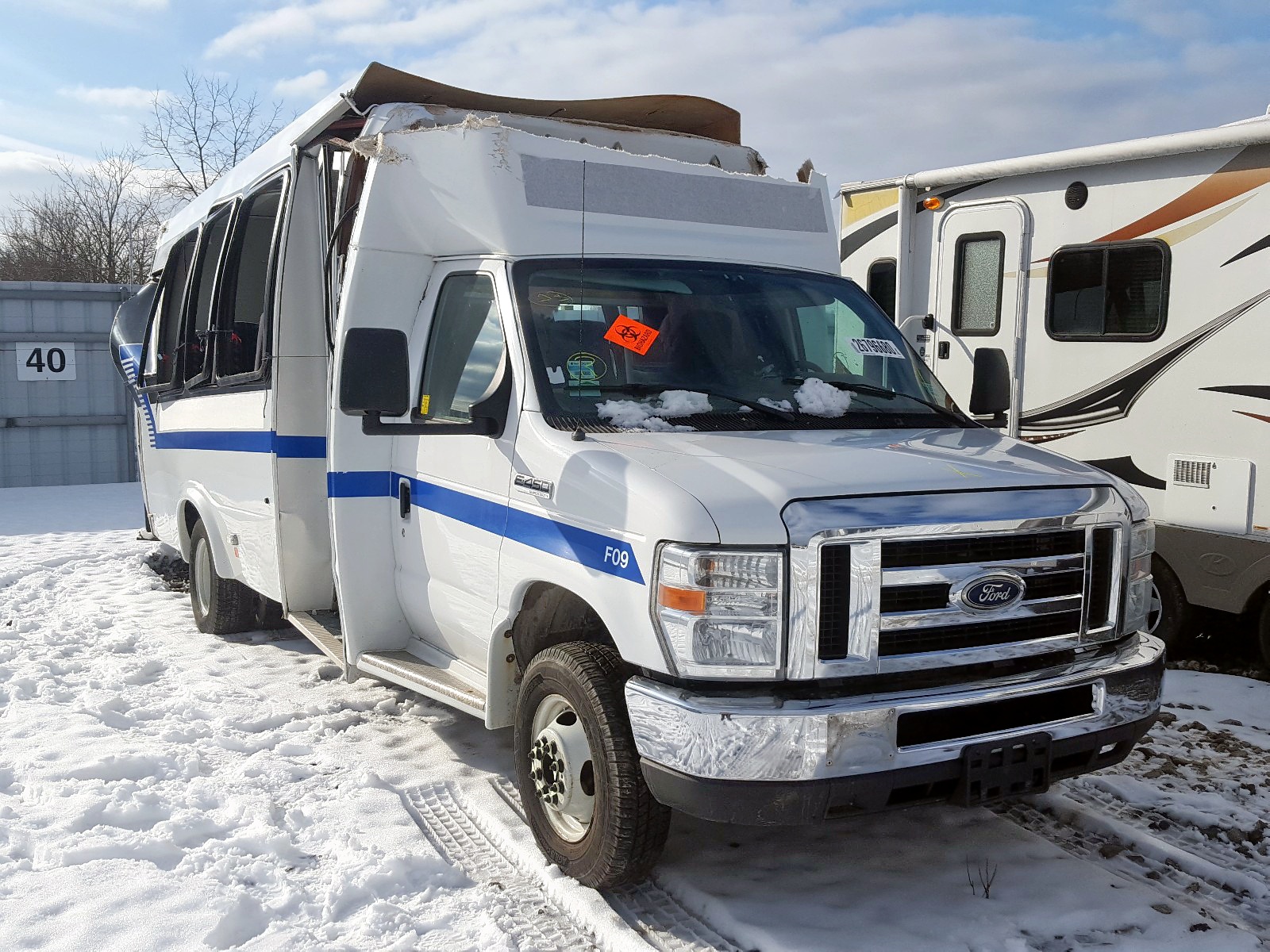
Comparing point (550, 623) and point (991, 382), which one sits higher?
point (991, 382)

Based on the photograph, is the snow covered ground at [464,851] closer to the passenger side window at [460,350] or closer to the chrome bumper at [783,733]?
the chrome bumper at [783,733]

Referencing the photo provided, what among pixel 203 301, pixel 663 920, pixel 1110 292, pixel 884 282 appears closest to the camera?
pixel 663 920

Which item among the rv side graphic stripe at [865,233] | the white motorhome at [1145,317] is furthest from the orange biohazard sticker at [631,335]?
the rv side graphic stripe at [865,233]

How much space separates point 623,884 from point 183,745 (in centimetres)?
Result: 234

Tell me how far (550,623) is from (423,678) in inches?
33.9

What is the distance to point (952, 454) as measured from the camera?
12.6 ft

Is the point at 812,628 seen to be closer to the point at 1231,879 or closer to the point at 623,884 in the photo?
the point at 623,884

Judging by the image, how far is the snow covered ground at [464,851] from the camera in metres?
3.58

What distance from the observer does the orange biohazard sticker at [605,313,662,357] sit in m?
4.32

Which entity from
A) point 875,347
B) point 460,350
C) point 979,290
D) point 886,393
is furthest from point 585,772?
point 979,290

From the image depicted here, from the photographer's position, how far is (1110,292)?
6.92 m

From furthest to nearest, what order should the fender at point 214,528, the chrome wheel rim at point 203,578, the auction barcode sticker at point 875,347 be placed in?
the chrome wheel rim at point 203,578
the fender at point 214,528
the auction barcode sticker at point 875,347

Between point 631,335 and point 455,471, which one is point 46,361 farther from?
point 631,335

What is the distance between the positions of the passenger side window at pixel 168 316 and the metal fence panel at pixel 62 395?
708 centimetres
